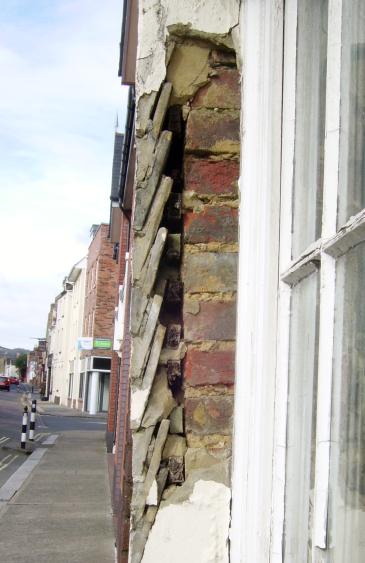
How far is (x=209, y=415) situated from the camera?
202 centimetres

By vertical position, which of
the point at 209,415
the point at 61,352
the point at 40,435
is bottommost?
the point at 40,435

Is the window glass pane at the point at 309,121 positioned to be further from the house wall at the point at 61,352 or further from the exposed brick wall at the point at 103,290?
the house wall at the point at 61,352

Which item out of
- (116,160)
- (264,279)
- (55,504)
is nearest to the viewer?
(264,279)

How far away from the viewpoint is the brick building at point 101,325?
35.1 m

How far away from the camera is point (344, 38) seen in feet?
4.66

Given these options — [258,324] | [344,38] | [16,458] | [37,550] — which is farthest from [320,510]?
[16,458]

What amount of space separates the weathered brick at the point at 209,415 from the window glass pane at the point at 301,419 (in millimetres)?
365

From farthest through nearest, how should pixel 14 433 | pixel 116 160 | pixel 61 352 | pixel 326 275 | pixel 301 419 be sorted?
pixel 61 352, pixel 14 433, pixel 116 160, pixel 301 419, pixel 326 275

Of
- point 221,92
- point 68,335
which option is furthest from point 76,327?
point 221,92

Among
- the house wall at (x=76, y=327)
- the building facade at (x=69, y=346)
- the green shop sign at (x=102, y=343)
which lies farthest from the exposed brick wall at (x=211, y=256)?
the house wall at (x=76, y=327)

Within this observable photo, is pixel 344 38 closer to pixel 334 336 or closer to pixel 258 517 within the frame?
pixel 334 336

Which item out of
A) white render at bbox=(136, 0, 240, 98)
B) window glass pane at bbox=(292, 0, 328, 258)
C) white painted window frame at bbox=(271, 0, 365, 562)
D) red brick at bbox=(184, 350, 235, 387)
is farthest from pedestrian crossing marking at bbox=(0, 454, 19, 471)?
window glass pane at bbox=(292, 0, 328, 258)

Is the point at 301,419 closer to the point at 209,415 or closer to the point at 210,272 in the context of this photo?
the point at 209,415

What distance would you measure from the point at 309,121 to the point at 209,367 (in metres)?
0.72
